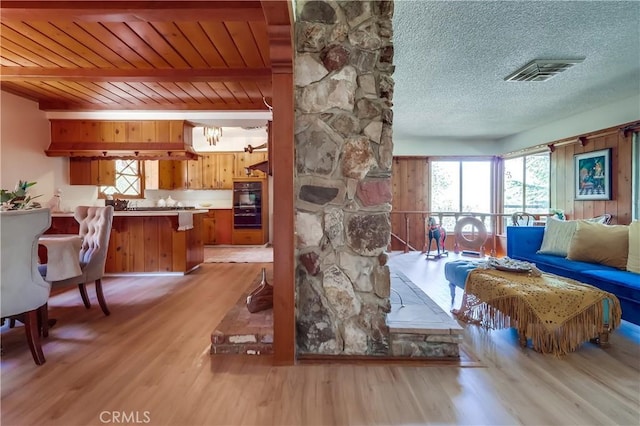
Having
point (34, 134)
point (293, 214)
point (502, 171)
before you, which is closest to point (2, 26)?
point (34, 134)

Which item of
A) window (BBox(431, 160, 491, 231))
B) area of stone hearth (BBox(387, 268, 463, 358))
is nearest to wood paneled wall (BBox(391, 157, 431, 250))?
window (BBox(431, 160, 491, 231))

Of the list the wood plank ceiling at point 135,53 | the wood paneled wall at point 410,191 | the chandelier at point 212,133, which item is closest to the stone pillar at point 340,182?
the wood plank ceiling at point 135,53

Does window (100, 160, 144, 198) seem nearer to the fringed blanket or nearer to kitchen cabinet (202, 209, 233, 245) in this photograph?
kitchen cabinet (202, 209, 233, 245)

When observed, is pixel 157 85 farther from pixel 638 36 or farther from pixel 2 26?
pixel 638 36

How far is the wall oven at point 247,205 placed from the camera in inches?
283

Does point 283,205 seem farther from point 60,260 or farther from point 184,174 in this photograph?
point 184,174

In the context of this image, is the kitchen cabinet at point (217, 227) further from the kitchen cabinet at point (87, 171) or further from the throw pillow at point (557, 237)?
the throw pillow at point (557, 237)

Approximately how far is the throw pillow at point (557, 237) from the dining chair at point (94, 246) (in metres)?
4.67

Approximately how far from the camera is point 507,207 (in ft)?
21.8

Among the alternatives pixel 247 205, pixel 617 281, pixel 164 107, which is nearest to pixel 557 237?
pixel 617 281

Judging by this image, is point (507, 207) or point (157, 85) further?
point (507, 207)

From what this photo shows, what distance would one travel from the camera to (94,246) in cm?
281

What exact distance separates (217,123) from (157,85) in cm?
106

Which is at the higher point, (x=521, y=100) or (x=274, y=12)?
(x=521, y=100)
